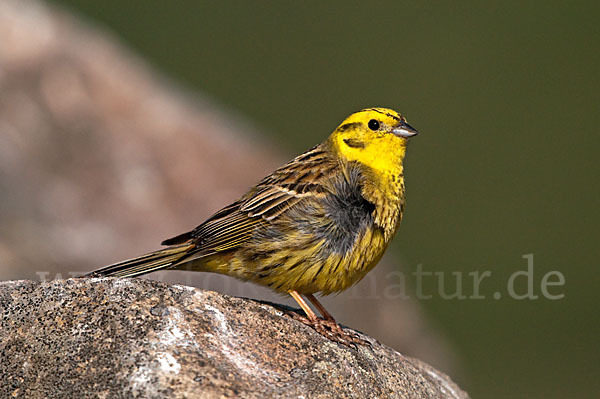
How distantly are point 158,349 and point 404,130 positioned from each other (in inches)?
112

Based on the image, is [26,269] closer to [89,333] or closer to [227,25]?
[89,333]

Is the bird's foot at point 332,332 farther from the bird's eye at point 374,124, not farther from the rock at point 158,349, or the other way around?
the bird's eye at point 374,124

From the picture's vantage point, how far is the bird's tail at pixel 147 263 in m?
5.94

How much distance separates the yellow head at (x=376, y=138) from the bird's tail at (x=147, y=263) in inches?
54.4

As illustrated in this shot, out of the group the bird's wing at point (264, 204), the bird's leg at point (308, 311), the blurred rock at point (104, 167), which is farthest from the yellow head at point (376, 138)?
the blurred rock at point (104, 167)

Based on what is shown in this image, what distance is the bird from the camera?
578 centimetres

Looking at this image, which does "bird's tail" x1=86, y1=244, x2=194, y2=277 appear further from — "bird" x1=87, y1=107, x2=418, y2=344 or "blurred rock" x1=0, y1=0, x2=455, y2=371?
"blurred rock" x1=0, y1=0, x2=455, y2=371

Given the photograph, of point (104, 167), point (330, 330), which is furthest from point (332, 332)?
point (104, 167)

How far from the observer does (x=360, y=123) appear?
6.57 m

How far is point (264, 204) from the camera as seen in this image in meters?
6.26

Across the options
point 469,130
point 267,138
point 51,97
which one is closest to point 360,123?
point 51,97

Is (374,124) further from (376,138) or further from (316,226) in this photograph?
(316,226)

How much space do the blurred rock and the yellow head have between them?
10.9 ft

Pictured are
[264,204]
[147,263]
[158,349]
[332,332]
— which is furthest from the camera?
[264,204]
